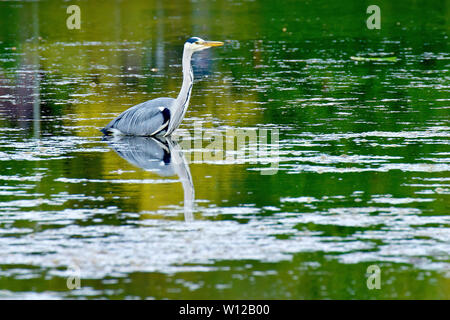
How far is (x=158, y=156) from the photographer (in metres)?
13.8

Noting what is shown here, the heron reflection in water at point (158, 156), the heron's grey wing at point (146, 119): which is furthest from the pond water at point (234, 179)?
the heron's grey wing at point (146, 119)

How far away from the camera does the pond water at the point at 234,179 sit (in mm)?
8508

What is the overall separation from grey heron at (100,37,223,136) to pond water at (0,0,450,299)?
11.2 inches

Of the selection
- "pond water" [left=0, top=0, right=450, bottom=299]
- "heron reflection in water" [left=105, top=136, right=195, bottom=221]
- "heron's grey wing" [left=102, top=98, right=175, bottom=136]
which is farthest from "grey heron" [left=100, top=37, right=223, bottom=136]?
"pond water" [left=0, top=0, right=450, bottom=299]

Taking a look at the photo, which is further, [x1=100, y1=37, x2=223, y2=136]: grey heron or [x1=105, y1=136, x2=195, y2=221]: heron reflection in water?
[x1=100, y1=37, x2=223, y2=136]: grey heron

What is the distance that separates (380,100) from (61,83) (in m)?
7.06

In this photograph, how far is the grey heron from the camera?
597 inches

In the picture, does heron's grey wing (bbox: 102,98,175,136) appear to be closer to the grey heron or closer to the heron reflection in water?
the grey heron

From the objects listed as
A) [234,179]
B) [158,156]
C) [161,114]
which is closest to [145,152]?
[158,156]

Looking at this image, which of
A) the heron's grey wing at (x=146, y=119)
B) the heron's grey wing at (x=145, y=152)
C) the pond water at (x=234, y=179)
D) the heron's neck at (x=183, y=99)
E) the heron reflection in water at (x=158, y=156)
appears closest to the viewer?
the pond water at (x=234, y=179)

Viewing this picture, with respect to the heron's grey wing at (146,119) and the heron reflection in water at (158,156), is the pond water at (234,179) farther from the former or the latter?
the heron's grey wing at (146,119)

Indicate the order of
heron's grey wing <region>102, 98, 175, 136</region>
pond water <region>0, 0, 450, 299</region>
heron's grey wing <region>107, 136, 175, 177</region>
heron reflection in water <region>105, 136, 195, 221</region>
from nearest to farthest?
1. pond water <region>0, 0, 450, 299</region>
2. heron reflection in water <region>105, 136, 195, 221</region>
3. heron's grey wing <region>107, 136, 175, 177</region>
4. heron's grey wing <region>102, 98, 175, 136</region>

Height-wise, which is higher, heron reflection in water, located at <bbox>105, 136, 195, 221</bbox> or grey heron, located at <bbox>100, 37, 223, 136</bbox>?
grey heron, located at <bbox>100, 37, 223, 136</bbox>
